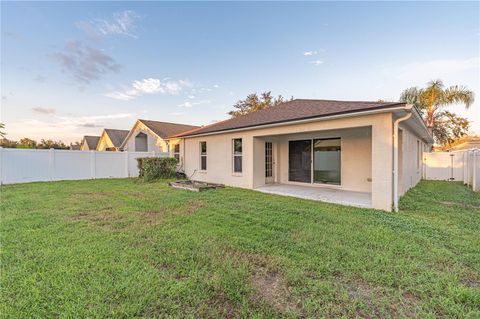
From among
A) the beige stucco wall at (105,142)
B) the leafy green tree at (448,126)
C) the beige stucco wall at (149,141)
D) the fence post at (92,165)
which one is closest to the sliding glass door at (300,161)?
the beige stucco wall at (149,141)

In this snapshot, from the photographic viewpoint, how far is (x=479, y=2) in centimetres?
730

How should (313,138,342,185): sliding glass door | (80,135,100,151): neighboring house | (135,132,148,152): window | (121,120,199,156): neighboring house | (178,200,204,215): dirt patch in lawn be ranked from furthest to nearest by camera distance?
(80,135,100,151): neighboring house → (135,132,148,152): window → (121,120,199,156): neighboring house → (313,138,342,185): sliding glass door → (178,200,204,215): dirt patch in lawn

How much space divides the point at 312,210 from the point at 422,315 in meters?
3.60

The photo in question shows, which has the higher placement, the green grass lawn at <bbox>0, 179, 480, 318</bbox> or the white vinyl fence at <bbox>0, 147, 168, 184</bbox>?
the white vinyl fence at <bbox>0, 147, 168, 184</bbox>

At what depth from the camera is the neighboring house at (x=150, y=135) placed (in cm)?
1925

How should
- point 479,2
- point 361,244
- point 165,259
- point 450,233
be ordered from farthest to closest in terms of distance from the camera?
point 479,2, point 450,233, point 361,244, point 165,259

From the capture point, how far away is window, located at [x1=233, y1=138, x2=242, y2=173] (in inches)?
406

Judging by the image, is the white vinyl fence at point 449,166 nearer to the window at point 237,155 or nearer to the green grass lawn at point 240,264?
the green grass lawn at point 240,264

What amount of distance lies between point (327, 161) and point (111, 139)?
2626 centimetres

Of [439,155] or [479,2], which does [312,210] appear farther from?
[439,155]

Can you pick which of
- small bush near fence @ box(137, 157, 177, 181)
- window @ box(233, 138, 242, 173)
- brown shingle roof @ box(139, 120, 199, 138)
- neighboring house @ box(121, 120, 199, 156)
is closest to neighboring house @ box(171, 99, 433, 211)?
window @ box(233, 138, 242, 173)

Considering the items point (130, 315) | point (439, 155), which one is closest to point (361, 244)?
point (130, 315)

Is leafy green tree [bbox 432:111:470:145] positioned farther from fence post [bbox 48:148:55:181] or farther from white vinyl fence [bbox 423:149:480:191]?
fence post [bbox 48:148:55:181]

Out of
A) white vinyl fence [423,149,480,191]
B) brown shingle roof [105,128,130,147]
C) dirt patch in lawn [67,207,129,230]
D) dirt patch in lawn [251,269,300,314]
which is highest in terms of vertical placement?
brown shingle roof [105,128,130,147]
